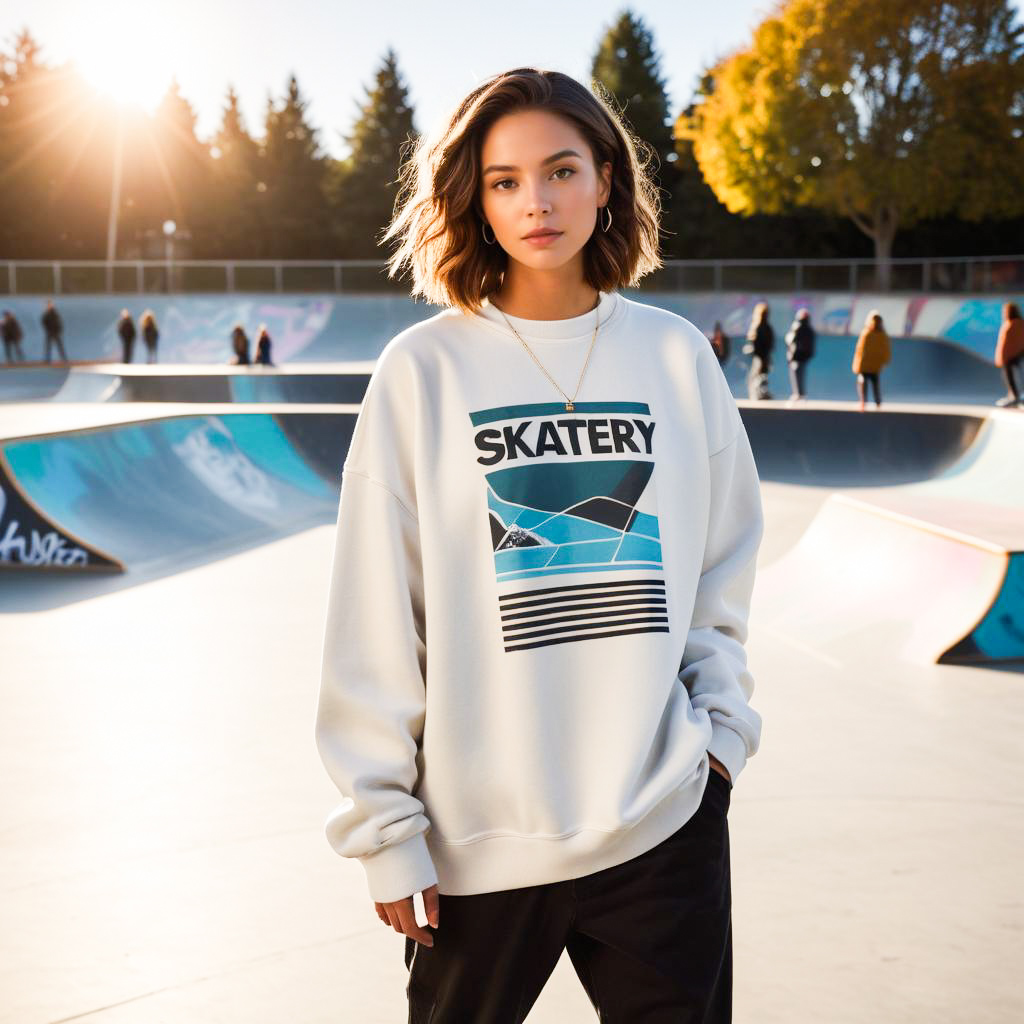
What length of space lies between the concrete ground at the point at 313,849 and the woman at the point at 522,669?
146 cm

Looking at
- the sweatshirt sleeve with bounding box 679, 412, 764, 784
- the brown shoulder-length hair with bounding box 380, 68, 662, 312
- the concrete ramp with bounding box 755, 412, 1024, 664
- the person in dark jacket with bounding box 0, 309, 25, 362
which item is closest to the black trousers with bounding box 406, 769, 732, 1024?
the sweatshirt sleeve with bounding box 679, 412, 764, 784

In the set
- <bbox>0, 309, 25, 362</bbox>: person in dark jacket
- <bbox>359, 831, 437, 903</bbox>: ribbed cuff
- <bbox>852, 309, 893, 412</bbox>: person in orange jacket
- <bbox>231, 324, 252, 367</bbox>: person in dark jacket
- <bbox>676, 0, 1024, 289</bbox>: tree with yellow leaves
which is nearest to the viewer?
<bbox>359, 831, 437, 903</bbox>: ribbed cuff

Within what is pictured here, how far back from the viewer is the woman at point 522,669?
1.80 meters

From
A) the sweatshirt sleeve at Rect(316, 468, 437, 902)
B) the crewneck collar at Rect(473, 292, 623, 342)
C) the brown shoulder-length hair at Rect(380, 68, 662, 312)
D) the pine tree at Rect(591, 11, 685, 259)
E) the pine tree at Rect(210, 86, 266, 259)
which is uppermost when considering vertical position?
the pine tree at Rect(591, 11, 685, 259)

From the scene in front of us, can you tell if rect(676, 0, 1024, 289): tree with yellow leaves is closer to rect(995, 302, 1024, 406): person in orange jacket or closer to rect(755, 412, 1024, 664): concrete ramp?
rect(995, 302, 1024, 406): person in orange jacket

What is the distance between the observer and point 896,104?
109 ft

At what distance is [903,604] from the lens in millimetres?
7223

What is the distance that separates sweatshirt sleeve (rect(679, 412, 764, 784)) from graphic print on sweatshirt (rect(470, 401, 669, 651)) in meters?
0.17

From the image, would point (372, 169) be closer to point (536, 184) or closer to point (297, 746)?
point (297, 746)

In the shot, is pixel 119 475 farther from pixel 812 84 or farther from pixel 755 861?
pixel 812 84

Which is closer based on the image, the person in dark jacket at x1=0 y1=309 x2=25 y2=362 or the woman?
the woman

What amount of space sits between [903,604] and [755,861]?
12.0 ft

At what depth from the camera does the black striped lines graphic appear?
1.82 m

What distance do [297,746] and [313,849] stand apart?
3.83 feet
